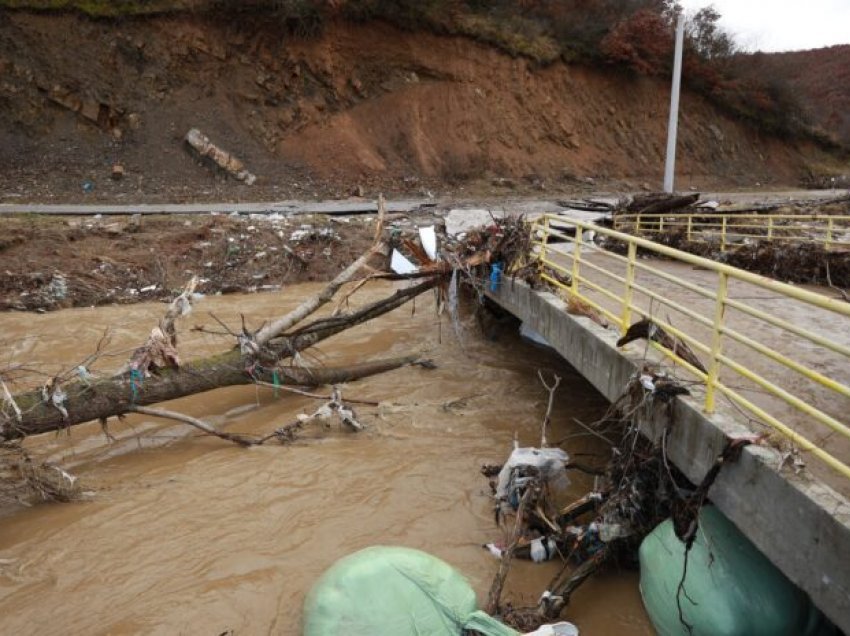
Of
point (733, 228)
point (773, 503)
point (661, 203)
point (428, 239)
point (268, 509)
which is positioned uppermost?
point (661, 203)

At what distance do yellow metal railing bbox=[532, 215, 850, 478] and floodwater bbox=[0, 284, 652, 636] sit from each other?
146 cm

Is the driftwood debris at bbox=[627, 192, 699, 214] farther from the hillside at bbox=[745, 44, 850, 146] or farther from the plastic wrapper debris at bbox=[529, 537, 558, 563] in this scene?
the hillside at bbox=[745, 44, 850, 146]

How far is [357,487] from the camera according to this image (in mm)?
5688

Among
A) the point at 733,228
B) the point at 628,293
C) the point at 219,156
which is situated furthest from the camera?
the point at 219,156

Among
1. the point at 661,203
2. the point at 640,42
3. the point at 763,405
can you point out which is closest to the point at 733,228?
the point at 661,203

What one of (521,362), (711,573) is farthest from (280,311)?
(711,573)

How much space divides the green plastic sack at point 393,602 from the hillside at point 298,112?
19883mm

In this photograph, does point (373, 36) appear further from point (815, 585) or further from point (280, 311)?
point (815, 585)

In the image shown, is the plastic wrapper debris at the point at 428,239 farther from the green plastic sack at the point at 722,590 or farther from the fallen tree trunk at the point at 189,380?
the green plastic sack at the point at 722,590

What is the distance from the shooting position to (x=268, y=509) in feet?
17.6

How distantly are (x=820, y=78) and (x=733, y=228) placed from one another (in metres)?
34.9

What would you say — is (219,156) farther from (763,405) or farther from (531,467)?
(763,405)

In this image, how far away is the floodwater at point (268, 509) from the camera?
4234mm

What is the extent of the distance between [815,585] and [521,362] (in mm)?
6090
